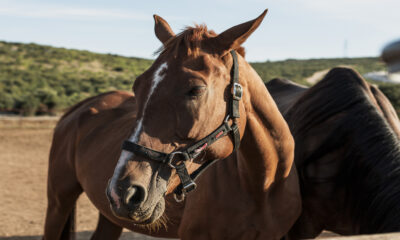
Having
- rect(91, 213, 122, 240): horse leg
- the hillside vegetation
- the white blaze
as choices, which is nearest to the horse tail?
rect(91, 213, 122, 240): horse leg

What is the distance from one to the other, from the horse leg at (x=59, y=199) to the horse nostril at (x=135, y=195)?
7.49 feet

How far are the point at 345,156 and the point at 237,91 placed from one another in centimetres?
133

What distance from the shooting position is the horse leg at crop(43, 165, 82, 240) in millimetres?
3658

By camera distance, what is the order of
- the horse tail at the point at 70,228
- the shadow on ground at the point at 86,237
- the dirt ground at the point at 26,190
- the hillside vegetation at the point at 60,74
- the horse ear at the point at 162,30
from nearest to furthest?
the horse ear at the point at 162,30 → the horse tail at the point at 70,228 → the shadow on ground at the point at 86,237 → the dirt ground at the point at 26,190 → the hillside vegetation at the point at 60,74

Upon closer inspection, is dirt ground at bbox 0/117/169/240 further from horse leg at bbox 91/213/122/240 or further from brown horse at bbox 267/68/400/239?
brown horse at bbox 267/68/400/239

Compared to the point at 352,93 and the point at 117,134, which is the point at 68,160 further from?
the point at 352,93

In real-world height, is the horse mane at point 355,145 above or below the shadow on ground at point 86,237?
above

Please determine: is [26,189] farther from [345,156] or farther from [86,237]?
[345,156]

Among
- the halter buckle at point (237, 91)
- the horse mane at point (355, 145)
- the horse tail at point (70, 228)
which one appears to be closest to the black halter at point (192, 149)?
the halter buckle at point (237, 91)

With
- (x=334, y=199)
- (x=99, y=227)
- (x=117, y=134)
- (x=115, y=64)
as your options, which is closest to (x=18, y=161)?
(x=99, y=227)

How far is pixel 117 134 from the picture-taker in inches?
136

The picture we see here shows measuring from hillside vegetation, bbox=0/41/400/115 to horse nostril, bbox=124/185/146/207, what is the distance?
58.5 ft

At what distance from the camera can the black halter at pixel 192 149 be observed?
1.67m

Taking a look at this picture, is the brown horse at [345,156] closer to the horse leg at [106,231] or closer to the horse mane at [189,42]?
the horse mane at [189,42]
